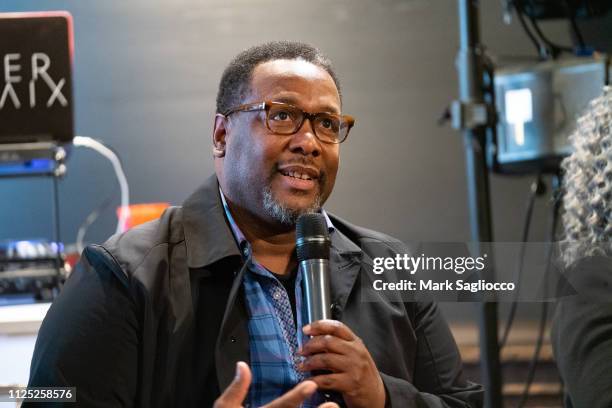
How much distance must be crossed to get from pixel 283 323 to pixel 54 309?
0.41 m

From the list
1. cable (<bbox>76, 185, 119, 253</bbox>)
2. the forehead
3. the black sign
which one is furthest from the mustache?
cable (<bbox>76, 185, 119, 253</bbox>)

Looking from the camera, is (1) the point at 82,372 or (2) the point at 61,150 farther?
(2) the point at 61,150

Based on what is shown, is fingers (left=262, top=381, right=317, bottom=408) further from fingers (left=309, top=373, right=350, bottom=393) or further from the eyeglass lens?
the eyeglass lens

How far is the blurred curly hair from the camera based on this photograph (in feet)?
4.96

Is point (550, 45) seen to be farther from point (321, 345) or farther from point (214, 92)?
point (321, 345)

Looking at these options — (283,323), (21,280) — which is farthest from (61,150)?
(283,323)

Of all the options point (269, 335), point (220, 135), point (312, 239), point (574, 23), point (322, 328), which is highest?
point (574, 23)

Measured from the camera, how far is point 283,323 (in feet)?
4.82

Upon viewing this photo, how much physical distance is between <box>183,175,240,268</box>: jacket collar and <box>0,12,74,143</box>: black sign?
613 millimetres

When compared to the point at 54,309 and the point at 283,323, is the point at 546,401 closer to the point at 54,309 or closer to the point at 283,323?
Result: the point at 283,323

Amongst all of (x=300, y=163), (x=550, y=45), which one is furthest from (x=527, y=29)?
(x=300, y=163)

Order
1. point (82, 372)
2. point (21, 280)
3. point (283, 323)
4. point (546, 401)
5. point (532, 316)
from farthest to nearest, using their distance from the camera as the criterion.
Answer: point (546, 401) → point (532, 316) → point (21, 280) → point (283, 323) → point (82, 372)

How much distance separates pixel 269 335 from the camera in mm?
1437

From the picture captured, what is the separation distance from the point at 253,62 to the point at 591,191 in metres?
0.72
